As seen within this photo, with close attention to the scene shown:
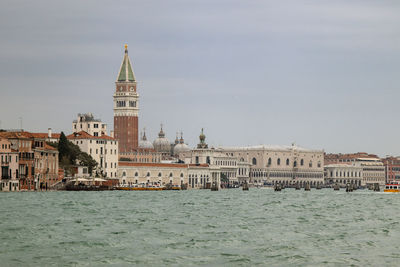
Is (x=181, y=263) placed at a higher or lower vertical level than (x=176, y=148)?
lower

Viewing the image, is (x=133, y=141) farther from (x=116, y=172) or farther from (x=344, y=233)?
(x=344, y=233)

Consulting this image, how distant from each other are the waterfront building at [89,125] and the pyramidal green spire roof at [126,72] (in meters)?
24.8

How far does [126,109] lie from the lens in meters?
168

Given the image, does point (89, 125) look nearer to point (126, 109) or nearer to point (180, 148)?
point (126, 109)

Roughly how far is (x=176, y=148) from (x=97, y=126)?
58.3 meters

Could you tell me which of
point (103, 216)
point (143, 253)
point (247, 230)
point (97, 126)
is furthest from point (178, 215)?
point (97, 126)

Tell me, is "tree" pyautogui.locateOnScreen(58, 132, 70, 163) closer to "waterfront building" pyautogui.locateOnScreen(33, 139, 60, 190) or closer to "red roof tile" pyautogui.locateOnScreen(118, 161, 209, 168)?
"waterfront building" pyautogui.locateOnScreen(33, 139, 60, 190)

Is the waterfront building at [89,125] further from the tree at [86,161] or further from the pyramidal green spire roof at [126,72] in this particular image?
the pyramidal green spire roof at [126,72]

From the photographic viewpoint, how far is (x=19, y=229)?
126 feet

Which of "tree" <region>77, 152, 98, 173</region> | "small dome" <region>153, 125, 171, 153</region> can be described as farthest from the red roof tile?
"small dome" <region>153, 125, 171, 153</region>

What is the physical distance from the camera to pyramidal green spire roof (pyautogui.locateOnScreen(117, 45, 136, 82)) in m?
167

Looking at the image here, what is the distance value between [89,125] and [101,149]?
12.8 m

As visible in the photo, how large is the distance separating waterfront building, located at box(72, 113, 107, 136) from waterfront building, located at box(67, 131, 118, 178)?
6661 mm

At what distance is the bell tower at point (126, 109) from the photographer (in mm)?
166375
